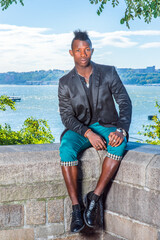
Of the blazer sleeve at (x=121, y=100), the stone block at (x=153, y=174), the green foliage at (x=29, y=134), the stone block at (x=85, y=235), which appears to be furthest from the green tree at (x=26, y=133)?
the stone block at (x=153, y=174)

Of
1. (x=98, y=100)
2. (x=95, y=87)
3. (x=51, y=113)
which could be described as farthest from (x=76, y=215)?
(x=51, y=113)

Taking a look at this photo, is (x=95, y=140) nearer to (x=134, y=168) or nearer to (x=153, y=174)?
(x=134, y=168)

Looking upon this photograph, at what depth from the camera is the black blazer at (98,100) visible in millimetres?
3621

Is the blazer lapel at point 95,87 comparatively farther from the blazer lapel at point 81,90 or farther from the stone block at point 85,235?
the stone block at point 85,235

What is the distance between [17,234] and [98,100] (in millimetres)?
1431

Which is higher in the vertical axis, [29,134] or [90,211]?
[29,134]

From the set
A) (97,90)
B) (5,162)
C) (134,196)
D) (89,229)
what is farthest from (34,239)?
(97,90)

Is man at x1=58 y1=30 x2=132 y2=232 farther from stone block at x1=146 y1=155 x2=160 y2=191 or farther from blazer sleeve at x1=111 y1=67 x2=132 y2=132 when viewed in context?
Answer: stone block at x1=146 y1=155 x2=160 y2=191

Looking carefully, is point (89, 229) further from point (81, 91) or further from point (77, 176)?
point (81, 91)

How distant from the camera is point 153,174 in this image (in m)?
3.22

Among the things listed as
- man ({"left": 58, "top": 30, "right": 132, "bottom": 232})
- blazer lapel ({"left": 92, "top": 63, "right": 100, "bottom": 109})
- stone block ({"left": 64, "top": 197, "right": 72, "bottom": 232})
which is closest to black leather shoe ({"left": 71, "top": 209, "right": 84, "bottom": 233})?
man ({"left": 58, "top": 30, "right": 132, "bottom": 232})

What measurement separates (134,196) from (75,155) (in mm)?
637

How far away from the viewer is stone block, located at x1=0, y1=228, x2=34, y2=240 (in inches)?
136

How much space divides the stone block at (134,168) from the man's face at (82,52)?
953mm
